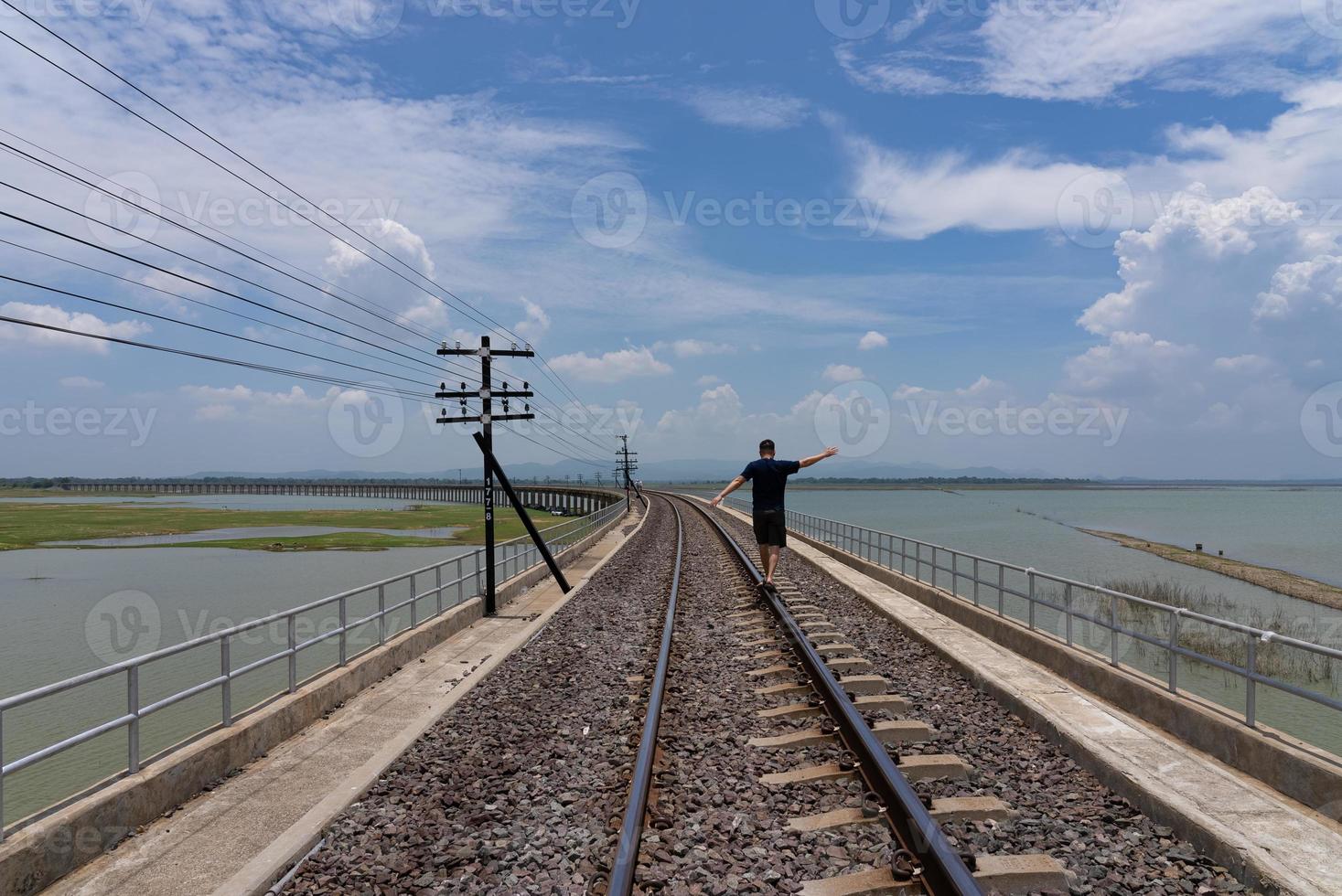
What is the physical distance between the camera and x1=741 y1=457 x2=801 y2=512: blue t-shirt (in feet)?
38.7

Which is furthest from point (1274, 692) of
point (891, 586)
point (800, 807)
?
point (800, 807)

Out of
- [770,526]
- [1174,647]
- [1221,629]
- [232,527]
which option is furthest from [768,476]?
[232,527]

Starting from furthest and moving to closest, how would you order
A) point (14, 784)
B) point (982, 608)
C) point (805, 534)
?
point (805, 534) < point (982, 608) < point (14, 784)

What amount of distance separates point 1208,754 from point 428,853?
575 cm

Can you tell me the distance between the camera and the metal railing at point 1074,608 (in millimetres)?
6352

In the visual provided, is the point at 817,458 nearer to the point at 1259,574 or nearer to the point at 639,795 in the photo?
the point at 639,795

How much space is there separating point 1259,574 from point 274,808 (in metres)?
43.4

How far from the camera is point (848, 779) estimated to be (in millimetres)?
5895

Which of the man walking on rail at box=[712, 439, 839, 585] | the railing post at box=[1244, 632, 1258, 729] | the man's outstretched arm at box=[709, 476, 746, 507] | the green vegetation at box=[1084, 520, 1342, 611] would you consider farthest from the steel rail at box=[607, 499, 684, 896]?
the green vegetation at box=[1084, 520, 1342, 611]

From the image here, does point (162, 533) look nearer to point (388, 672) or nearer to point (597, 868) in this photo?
point (388, 672)

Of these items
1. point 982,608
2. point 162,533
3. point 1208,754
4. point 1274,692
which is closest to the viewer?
point 1208,754

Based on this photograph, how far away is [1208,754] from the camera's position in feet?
21.4

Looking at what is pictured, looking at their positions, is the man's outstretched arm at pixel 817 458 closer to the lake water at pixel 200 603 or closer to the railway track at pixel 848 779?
the railway track at pixel 848 779

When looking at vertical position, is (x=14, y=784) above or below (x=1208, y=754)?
below
